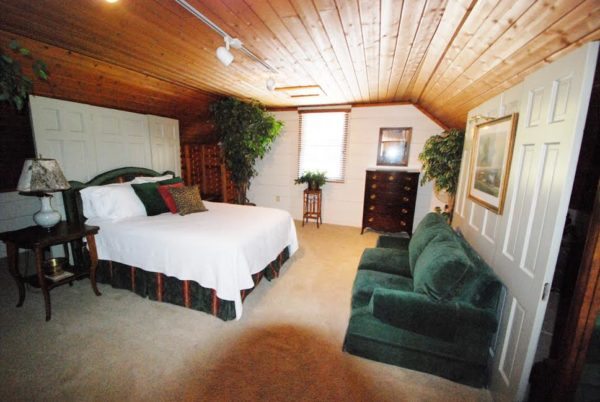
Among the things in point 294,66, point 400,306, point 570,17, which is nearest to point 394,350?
point 400,306

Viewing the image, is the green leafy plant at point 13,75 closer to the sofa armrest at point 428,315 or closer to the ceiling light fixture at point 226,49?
the ceiling light fixture at point 226,49

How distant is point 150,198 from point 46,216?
870 millimetres

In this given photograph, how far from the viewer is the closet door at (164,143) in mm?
3791

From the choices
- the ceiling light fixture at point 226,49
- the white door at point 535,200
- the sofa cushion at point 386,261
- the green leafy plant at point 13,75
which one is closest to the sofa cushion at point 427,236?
the sofa cushion at point 386,261

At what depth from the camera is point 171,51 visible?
→ 2312 millimetres

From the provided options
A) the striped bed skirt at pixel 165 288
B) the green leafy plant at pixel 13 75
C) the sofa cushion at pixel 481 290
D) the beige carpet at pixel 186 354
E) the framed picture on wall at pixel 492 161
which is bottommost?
the beige carpet at pixel 186 354

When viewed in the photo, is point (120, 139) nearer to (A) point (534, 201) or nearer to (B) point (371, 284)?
(B) point (371, 284)

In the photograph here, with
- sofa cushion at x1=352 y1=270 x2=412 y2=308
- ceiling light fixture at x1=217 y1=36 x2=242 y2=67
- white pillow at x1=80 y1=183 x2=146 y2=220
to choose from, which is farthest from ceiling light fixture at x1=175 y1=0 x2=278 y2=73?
sofa cushion at x1=352 y1=270 x2=412 y2=308

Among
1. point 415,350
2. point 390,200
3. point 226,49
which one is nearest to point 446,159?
point 390,200

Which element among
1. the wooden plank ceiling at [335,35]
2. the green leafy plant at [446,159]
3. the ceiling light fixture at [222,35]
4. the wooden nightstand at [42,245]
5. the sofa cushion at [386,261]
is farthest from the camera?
the green leafy plant at [446,159]

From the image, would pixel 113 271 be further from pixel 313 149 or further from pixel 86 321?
pixel 313 149

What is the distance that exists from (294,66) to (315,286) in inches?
94.6

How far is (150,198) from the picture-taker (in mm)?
2922

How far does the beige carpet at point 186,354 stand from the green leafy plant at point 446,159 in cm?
207
